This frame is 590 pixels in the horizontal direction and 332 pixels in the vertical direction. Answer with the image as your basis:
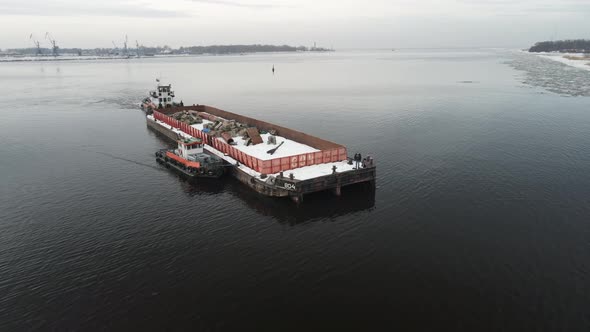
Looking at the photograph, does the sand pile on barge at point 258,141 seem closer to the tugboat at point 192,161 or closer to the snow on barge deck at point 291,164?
the snow on barge deck at point 291,164

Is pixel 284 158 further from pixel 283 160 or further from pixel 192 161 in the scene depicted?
pixel 192 161

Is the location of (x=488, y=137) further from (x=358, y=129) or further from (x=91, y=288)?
(x=91, y=288)

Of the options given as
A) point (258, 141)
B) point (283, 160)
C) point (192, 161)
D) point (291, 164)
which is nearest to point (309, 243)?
point (283, 160)

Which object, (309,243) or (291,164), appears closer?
(309,243)

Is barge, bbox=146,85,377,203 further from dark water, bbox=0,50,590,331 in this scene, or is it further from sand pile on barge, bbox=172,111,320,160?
dark water, bbox=0,50,590,331

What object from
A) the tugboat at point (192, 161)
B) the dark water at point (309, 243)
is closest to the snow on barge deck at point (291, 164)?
the dark water at point (309, 243)
